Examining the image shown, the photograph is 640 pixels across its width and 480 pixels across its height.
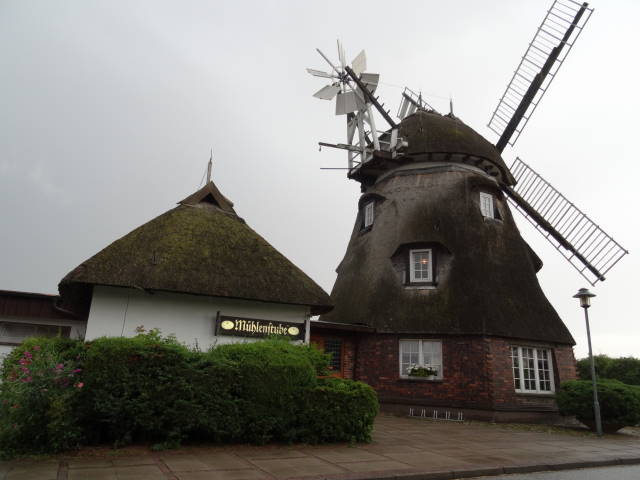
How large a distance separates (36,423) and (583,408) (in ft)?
46.7

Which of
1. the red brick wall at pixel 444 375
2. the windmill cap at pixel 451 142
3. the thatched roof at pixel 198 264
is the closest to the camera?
the thatched roof at pixel 198 264

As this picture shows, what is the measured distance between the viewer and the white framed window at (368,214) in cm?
1999

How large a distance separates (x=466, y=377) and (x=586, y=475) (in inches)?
277

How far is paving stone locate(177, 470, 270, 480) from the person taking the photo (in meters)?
5.73

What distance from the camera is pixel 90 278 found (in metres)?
10.1

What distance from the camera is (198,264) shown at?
37.8 feet

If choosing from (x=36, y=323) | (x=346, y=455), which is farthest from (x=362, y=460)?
(x=36, y=323)

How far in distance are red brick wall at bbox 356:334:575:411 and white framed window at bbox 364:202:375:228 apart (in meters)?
5.78

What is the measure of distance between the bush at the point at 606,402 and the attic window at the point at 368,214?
9.99m

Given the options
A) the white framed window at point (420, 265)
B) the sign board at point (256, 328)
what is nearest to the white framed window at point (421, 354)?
the white framed window at point (420, 265)

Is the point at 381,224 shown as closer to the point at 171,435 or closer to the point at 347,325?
the point at 347,325

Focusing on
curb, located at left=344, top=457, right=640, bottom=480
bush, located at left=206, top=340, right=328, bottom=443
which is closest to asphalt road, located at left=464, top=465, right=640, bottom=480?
curb, located at left=344, top=457, right=640, bottom=480

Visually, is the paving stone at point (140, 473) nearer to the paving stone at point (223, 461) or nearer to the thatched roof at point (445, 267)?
the paving stone at point (223, 461)

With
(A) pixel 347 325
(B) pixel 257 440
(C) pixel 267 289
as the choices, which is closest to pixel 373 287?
(A) pixel 347 325
